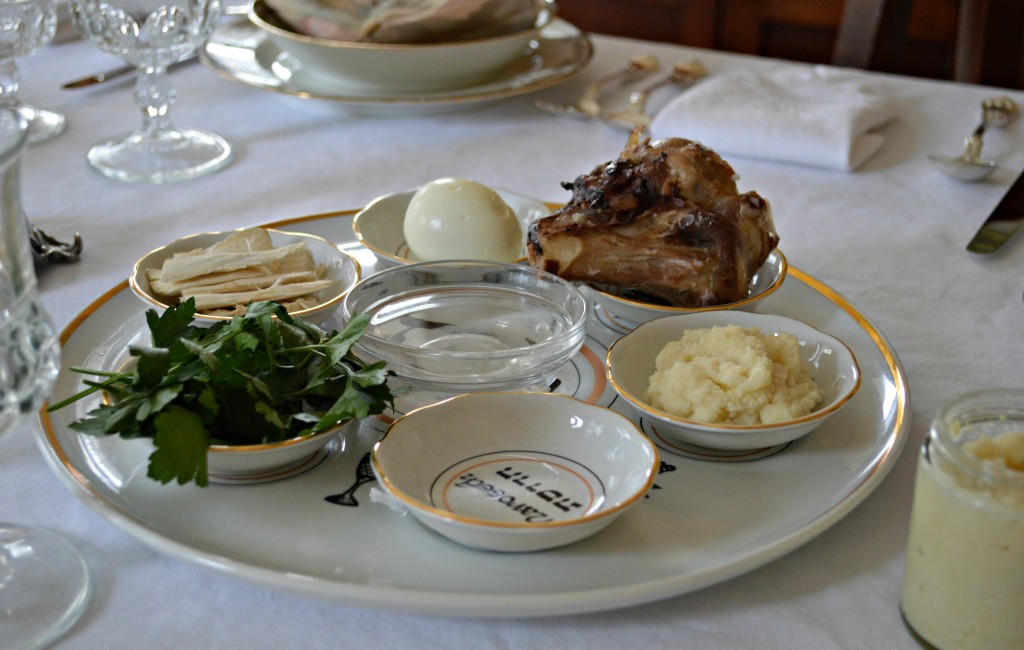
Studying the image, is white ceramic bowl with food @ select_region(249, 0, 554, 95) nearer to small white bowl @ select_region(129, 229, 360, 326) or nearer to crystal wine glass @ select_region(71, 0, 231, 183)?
crystal wine glass @ select_region(71, 0, 231, 183)

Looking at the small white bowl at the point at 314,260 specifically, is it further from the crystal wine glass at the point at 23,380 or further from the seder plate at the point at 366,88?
the seder plate at the point at 366,88

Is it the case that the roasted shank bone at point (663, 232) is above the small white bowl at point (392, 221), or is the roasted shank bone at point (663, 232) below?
above

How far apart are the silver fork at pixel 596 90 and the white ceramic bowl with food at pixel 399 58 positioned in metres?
0.11

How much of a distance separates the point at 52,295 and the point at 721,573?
764mm

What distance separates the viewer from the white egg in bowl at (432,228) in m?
1.05

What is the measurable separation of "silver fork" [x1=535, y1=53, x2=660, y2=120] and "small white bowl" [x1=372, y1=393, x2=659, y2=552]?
0.81 metres

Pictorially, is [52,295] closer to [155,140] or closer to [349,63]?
[155,140]

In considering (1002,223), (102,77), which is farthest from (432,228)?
(102,77)

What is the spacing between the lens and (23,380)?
617mm

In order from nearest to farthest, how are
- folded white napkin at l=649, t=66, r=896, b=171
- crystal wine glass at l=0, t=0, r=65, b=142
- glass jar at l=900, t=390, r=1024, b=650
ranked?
glass jar at l=900, t=390, r=1024, b=650 < crystal wine glass at l=0, t=0, r=65, b=142 < folded white napkin at l=649, t=66, r=896, b=171

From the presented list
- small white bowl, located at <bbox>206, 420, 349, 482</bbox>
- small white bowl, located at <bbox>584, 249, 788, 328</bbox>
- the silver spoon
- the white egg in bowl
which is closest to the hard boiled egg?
the white egg in bowl

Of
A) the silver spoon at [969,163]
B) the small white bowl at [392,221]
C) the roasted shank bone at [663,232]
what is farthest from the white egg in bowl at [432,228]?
the silver spoon at [969,163]

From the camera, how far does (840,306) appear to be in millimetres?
1004

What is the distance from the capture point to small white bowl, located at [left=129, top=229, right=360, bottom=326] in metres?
0.92
